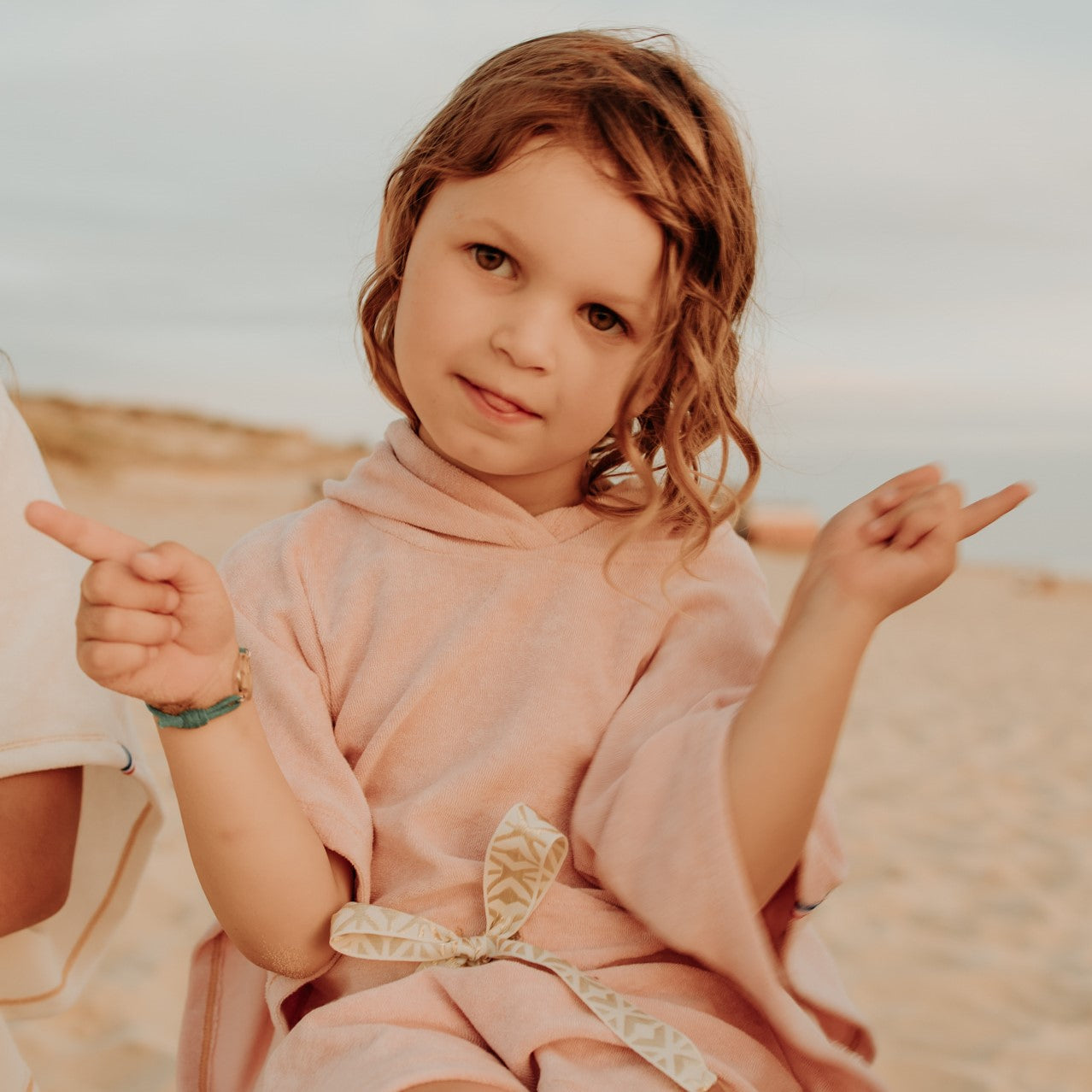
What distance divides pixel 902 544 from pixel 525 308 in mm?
566

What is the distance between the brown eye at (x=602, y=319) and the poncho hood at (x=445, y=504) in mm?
285

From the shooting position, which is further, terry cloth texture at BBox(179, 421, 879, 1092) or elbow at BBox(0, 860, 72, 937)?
elbow at BBox(0, 860, 72, 937)

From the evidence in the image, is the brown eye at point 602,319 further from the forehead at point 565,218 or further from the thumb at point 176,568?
the thumb at point 176,568

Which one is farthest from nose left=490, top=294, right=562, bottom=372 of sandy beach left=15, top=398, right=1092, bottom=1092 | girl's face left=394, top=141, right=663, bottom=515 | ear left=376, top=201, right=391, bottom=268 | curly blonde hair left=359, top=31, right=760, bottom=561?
sandy beach left=15, top=398, right=1092, bottom=1092

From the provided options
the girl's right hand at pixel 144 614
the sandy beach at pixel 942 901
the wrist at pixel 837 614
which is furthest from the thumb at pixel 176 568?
the sandy beach at pixel 942 901

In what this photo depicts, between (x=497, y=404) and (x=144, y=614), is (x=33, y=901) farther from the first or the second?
(x=497, y=404)

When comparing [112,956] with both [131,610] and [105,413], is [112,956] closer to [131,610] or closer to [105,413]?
[131,610]

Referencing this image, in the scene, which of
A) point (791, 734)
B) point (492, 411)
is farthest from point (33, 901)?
point (791, 734)

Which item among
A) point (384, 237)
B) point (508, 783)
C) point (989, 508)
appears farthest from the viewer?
point (384, 237)

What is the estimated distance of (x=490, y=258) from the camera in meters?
1.64

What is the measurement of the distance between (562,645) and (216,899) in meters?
0.56

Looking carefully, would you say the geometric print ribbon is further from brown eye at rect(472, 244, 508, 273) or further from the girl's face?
brown eye at rect(472, 244, 508, 273)

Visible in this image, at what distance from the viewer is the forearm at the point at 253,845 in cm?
143

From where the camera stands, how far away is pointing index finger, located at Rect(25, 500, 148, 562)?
1.20 m
